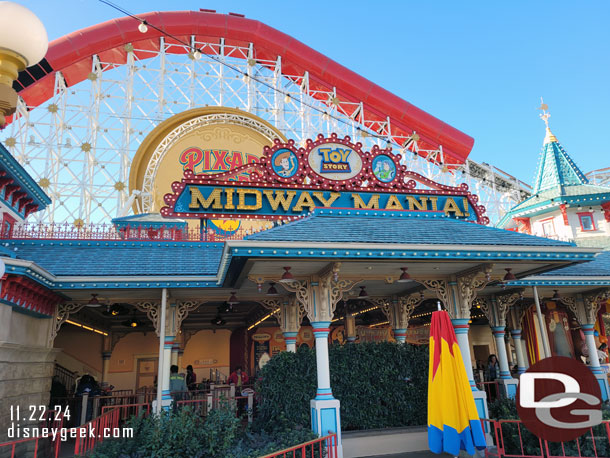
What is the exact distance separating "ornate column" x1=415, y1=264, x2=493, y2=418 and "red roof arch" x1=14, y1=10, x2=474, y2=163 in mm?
25046

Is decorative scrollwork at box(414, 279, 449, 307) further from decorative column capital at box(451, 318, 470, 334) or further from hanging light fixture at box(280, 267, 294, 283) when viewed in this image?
hanging light fixture at box(280, 267, 294, 283)

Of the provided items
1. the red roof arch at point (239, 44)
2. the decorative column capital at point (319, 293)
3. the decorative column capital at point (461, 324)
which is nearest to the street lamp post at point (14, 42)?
the decorative column capital at point (319, 293)

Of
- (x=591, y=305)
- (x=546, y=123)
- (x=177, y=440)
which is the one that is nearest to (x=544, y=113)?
(x=546, y=123)

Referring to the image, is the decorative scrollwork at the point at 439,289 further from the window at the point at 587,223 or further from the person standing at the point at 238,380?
the window at the point at 587,223

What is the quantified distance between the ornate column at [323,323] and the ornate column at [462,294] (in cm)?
237

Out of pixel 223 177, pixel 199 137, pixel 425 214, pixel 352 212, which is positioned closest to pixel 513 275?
pixel 425 214

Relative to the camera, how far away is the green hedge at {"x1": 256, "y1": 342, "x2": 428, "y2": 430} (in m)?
9.09

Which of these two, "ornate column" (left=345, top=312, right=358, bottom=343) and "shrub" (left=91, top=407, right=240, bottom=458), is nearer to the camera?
"shrub" (left=91, top=407, right=240, bottom=458)

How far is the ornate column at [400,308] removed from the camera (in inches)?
495

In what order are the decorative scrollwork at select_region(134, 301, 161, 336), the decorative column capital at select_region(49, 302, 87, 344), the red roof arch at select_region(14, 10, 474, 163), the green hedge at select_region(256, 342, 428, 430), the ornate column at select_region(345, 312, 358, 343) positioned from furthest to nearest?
the red roof arch at select_region(14, 10, 474, 163) < the ornate column at select_region(345, 312, 358, 343) < the decorative scrollwork at select_region(134, 301, 161, 336) < the decorative column capital at select_region(49, 302, 87, 344) < the green hedge at select_region(256, 342, 428, 430)

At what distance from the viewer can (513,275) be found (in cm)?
995

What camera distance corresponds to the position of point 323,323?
9086 mm

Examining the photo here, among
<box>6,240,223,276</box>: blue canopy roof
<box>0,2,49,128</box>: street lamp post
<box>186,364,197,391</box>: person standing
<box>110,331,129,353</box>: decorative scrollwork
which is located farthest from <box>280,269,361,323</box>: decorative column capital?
<box>110,331,129,353</box>: decorative scrollwork

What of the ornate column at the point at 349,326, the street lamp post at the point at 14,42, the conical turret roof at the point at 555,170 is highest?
the conical turret roof at the point at 555,170
